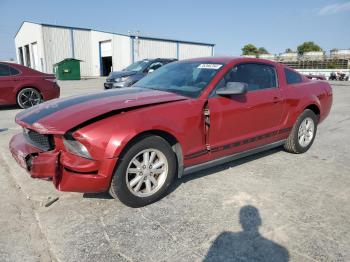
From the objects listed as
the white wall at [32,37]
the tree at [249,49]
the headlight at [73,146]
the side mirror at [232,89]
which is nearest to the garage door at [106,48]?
the white wall at [32,37]

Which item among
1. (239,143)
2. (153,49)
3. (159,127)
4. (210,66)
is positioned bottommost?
(239,143)

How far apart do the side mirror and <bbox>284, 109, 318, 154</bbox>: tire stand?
163 centimetres

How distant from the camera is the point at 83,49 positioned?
35.6 m

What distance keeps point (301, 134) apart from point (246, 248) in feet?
9.39

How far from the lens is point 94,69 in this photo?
1453 inches

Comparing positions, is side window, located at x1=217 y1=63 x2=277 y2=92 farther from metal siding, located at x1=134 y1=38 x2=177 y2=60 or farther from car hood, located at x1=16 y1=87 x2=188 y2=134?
metal siding, located at x1=134 y1=38 x2=177 y2=60

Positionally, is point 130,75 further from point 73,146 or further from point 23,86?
point 73,146

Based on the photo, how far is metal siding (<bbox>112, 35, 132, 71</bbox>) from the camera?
32031 millimetres

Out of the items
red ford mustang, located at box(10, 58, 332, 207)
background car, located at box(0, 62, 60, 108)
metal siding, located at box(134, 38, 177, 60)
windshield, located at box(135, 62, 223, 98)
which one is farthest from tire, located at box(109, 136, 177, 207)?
metal siding, located at box(134, 38, 177, 60)

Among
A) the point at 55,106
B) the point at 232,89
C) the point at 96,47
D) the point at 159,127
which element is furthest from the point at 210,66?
the point at 96,47

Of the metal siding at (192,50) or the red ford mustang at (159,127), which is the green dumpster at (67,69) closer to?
the metal siding at (192,50)

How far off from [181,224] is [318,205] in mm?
1458

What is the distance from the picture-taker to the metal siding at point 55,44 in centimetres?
3256

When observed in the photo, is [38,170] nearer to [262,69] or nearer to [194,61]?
[194,61]
